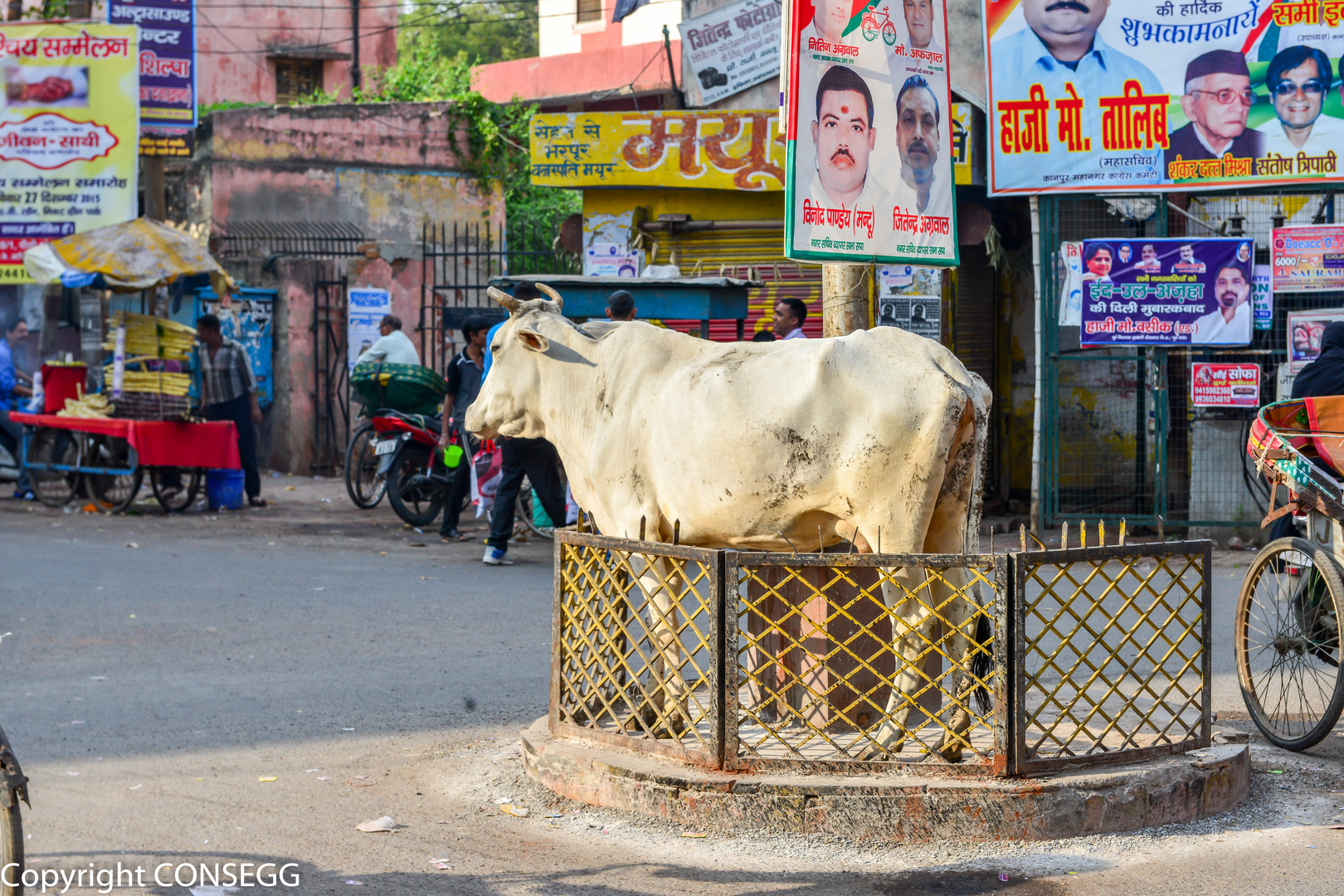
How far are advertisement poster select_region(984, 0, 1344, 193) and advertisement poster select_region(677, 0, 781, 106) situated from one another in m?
3.24

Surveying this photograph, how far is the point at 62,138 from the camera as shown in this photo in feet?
54.4

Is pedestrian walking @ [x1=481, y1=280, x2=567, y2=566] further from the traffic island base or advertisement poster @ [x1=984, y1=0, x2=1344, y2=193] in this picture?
the traffic island base

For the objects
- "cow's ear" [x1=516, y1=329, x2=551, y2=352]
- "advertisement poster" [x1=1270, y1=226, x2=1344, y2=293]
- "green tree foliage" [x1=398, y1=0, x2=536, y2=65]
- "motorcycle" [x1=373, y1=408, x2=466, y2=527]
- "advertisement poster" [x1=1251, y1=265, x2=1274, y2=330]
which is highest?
"green tree foliage" [x1=398, y1=0, x2=536, y2=65]

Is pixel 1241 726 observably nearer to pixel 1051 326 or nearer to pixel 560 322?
pixel 560 322

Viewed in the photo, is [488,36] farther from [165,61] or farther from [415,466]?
[415,466]

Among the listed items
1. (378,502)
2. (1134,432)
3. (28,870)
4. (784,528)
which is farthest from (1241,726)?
(378,502)

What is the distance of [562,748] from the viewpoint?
5.79 m

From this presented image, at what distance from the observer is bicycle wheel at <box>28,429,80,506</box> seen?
14758mm

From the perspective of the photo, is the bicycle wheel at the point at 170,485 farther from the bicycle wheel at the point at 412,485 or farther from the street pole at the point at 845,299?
the street pole at the point at 845,299

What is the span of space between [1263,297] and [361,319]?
1100cm

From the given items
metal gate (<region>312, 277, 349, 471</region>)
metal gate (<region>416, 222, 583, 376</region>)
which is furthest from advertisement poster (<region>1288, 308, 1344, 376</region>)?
metal gate (<region>312, 277, 349, 471</region>)

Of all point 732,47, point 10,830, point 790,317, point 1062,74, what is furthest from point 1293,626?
point 732,47

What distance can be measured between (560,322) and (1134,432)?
834 centimetres

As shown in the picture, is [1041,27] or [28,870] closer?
[28,870]
